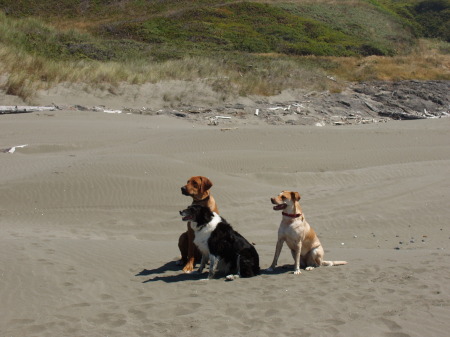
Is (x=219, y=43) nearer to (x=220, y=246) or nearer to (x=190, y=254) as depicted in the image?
(x=190, y=254)

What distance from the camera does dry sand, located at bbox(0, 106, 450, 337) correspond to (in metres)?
5.36

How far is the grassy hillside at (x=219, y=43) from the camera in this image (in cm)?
2756

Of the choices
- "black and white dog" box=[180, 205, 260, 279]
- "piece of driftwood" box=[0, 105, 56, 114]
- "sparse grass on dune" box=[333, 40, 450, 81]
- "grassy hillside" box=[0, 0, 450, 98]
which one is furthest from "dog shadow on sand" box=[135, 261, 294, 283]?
"sparse grass on dune" box=[333, 40, 450, 81]

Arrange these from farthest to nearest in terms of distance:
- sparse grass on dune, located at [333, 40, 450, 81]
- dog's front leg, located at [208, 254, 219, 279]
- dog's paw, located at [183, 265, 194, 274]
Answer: sparse grass on dune, located at [333, 40, 450, 81]
dog's paw, located at [183, 265, 194, 274]
dog's front leg, located at [208, 254, 219, 279]

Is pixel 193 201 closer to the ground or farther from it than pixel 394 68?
closer to the ground

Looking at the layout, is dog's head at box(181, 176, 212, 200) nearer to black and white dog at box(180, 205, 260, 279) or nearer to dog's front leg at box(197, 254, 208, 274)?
black and white dog at box(180, 205, 260, 279)

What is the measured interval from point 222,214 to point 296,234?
14.7 feet

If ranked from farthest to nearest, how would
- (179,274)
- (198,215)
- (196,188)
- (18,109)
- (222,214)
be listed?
(18,109) → (222,214) → (179,274) → (196,188) → (198,215)

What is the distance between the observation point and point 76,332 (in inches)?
198

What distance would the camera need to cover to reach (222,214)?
38.2 feet

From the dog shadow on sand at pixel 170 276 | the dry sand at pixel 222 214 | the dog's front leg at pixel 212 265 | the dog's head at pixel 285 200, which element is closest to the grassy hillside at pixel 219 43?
the dry sand at pixel 222 214

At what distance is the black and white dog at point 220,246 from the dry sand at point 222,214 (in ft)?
0.80

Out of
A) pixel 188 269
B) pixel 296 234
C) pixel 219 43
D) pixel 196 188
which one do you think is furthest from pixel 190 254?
pixel 219 43

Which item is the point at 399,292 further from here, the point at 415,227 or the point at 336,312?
the point at 415,227
